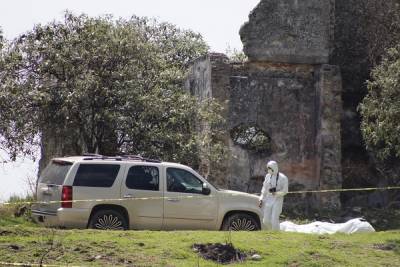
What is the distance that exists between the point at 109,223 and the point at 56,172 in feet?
4.77

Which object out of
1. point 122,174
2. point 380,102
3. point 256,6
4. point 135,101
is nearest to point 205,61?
point 256,6

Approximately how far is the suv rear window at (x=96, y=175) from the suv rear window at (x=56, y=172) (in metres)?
0.28

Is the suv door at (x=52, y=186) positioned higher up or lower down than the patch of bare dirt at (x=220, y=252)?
higher up

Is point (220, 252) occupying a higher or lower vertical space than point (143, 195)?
lower

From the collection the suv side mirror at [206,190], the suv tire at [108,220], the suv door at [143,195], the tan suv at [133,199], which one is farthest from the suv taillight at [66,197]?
the suv side mirror at [206,190]

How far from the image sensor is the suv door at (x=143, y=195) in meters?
13.8

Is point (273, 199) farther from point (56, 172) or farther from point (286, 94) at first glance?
point (286, 94)

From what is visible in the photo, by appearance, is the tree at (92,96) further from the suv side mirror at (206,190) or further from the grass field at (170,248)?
the grass field at (170,248)

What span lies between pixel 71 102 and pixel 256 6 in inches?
299

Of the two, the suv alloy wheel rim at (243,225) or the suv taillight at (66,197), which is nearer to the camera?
the suv taillight at (66,197)

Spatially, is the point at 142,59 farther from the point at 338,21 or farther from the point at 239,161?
the point at 338,21

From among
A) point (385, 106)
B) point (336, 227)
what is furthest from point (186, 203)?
point (385, 106)

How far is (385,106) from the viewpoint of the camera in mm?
17234

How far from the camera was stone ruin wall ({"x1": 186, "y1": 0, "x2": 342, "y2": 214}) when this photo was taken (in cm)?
2136
